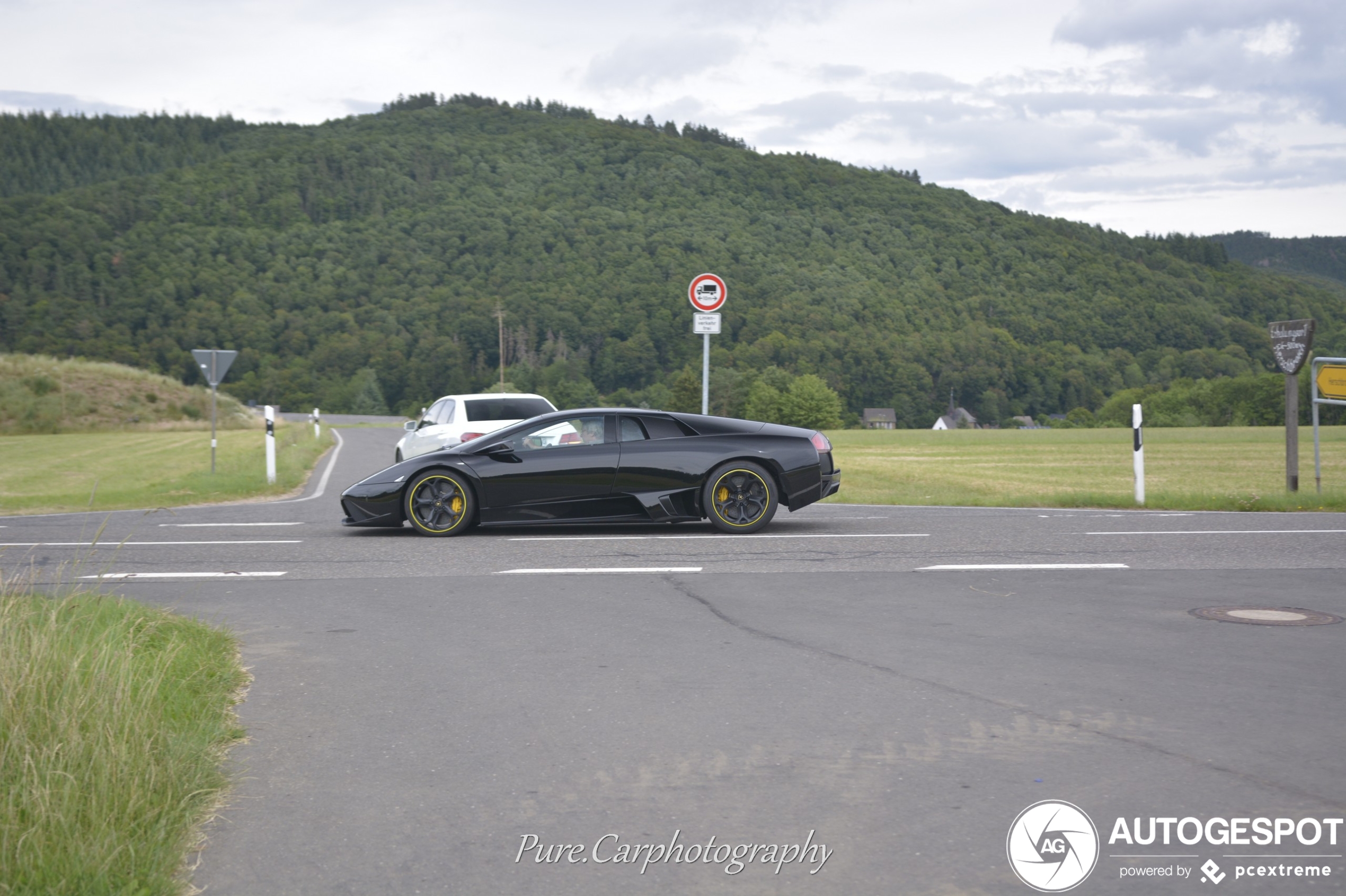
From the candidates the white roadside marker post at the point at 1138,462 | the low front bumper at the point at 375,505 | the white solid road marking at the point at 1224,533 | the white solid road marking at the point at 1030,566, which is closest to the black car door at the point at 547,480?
the low front bumper at the point at 375,505

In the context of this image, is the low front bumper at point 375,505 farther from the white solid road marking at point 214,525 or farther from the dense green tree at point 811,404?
the dense green tree at point 811,404

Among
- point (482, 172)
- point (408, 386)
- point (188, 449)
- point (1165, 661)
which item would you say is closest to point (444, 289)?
point (408, 386)

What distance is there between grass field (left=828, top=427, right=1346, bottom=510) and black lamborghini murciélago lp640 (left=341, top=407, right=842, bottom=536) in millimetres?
4950

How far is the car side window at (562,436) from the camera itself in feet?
39.8

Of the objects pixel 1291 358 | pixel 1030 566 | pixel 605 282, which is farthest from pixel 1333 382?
pixel 605 282

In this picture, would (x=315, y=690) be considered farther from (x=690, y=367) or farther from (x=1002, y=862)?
(x=690, y=367)

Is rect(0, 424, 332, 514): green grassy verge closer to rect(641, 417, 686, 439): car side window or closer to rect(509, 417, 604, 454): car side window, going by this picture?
rect(509, 417, 604, 454): car side window

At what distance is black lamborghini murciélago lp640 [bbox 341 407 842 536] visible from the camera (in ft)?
39.5

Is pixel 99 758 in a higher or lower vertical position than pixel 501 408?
lower

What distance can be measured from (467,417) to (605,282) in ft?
280

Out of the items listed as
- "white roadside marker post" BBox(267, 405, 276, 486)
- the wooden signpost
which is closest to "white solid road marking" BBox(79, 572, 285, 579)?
"white roadside marker post" BBox(267, 405, 276, 486)

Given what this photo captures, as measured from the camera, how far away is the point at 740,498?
12.2m

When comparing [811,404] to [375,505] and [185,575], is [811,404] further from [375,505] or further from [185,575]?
[185,575]

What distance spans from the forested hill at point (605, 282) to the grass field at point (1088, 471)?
131 ft
